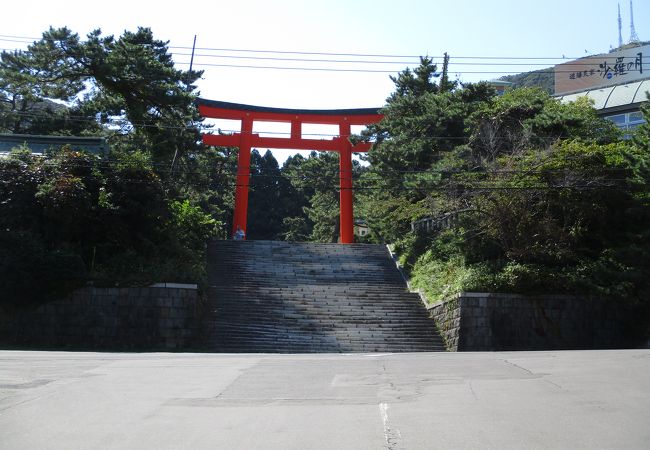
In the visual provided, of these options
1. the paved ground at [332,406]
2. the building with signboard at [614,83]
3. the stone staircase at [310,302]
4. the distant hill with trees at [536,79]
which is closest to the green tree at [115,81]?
the stone staircase at [310,302]

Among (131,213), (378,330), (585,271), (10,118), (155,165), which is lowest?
(378,330)

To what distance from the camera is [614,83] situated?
140 feet

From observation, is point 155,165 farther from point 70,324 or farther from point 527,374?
point 527,374

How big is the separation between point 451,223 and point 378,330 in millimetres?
5509

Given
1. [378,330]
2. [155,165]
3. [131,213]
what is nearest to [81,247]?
[131,213]

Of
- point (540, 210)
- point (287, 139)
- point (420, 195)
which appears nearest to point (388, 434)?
point (540, 210)

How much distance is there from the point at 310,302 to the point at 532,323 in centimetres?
814

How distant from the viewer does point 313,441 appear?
265 inches

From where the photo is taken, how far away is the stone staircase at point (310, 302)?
22188mm

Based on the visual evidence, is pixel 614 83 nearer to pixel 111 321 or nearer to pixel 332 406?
pixel 111 321

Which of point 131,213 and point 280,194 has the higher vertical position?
point 280,194

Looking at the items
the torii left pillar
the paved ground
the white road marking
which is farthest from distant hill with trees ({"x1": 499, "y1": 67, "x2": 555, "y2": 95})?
the white road marking

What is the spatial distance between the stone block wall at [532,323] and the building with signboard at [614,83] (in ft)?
55.9

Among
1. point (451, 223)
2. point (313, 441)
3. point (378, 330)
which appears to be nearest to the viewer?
point (313, 441)
